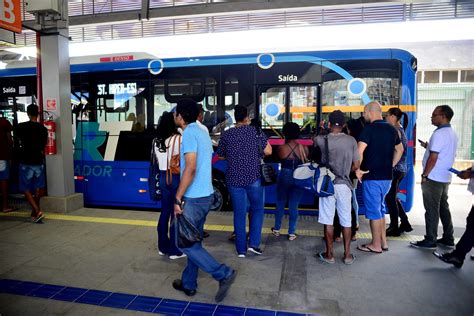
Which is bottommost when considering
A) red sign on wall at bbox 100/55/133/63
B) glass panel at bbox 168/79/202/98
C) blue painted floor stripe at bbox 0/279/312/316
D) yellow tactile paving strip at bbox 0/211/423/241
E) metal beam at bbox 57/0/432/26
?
blue painted floor stripe at bbox 0/279/312/316

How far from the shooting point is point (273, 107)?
604 cm

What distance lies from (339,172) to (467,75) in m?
10.4

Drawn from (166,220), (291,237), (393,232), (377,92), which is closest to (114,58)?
(166,220)

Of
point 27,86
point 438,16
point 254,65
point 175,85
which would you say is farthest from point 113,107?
point 438,16

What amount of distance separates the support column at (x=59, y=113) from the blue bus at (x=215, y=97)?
36 centimetres

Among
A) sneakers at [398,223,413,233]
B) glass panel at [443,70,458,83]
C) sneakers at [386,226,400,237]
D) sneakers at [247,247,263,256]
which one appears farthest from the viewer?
glass panel at [443,70,458,83]

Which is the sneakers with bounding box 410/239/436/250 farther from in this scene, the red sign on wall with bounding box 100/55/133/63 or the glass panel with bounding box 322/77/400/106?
the red sign on wall with bounding box 100/55/133/63

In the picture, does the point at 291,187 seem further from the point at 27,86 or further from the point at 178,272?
the point at 27,86

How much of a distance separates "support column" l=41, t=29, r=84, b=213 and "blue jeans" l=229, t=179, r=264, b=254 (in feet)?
12.6

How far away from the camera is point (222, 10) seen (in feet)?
26.7

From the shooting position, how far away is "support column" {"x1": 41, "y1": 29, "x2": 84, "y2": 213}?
6.46 m

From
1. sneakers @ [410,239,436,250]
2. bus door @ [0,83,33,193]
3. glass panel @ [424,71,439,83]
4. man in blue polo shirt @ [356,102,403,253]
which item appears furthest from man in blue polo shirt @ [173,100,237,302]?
glass panel @ [424,71,439,83]

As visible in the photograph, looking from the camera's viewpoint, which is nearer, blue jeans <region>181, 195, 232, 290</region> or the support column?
blue jeans <region>181, 195, 232, 290</region>

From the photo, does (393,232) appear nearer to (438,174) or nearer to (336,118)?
Answer: (438,174)
